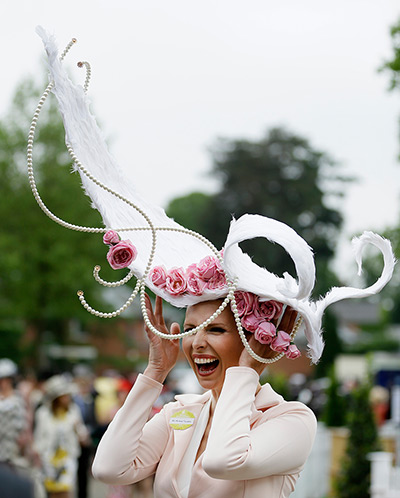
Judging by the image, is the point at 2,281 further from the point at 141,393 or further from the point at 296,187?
the point at 141,393

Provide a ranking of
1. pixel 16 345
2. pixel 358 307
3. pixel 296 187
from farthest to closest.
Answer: pixel 358 307 → pixel 296 187 → pixel 16 345

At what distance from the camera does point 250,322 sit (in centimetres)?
327

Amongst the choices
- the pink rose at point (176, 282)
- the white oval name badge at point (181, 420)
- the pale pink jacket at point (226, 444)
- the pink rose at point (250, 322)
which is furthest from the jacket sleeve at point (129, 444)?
the pink rose at point (250, 322)

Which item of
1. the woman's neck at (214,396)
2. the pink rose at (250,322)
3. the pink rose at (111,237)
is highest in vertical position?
the pink rose at (111,237)

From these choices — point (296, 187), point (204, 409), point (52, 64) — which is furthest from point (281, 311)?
point (296, 187)

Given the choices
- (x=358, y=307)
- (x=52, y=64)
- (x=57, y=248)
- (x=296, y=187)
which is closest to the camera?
(x=52, y=64)

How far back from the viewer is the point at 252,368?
328 cm

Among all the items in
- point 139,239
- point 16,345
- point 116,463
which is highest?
point 16,345

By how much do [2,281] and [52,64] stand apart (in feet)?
109

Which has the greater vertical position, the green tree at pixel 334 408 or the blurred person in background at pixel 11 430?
the green tree at pixel 334 408

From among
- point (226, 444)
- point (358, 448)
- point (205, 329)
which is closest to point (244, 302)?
point (205, 329)

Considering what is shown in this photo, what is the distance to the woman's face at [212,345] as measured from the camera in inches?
133

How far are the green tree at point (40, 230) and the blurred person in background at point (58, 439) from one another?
22.7 meters

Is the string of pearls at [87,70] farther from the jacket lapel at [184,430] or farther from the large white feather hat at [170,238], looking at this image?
the jacket lapel at [184,430]
